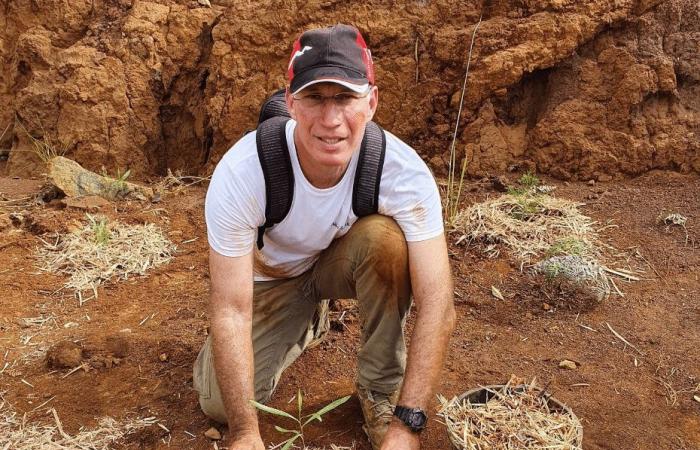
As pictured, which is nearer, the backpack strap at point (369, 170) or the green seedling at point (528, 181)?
the backpack strap at point (369, 170)

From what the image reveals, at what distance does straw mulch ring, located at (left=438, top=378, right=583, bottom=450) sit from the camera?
2045mm

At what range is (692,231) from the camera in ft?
12.9

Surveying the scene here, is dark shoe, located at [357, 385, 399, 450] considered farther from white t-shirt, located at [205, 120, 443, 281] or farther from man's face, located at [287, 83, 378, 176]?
man's face, located at [287, 83, 378, 176]

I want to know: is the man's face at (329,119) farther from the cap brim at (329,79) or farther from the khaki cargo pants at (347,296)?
the khaki cargo pants at (347,296)

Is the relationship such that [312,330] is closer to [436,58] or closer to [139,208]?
[139,208]

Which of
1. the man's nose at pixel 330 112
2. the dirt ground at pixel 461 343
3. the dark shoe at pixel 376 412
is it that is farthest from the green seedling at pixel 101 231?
the man's nose at pixel 330 112

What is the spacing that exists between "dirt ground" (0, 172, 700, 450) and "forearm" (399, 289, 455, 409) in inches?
14.8

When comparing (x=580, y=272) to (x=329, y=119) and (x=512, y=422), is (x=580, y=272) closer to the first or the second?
(x=512, y=422)

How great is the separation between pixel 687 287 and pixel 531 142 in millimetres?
1630

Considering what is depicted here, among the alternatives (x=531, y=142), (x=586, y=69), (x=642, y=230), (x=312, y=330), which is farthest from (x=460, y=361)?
(x=586, y=69)

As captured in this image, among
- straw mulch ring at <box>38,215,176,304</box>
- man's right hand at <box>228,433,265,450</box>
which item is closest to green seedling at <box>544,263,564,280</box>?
man's right hand at <box>228,433,265,450</box>

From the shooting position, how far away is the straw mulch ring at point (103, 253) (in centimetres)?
383

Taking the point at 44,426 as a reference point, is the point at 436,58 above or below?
above

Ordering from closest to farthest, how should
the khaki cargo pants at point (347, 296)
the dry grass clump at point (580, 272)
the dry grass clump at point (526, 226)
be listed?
the khaki cargo pants at point (347, 296)
the dry grass clump at point (580, 272)
the dry grass clump at point (526, 226)
